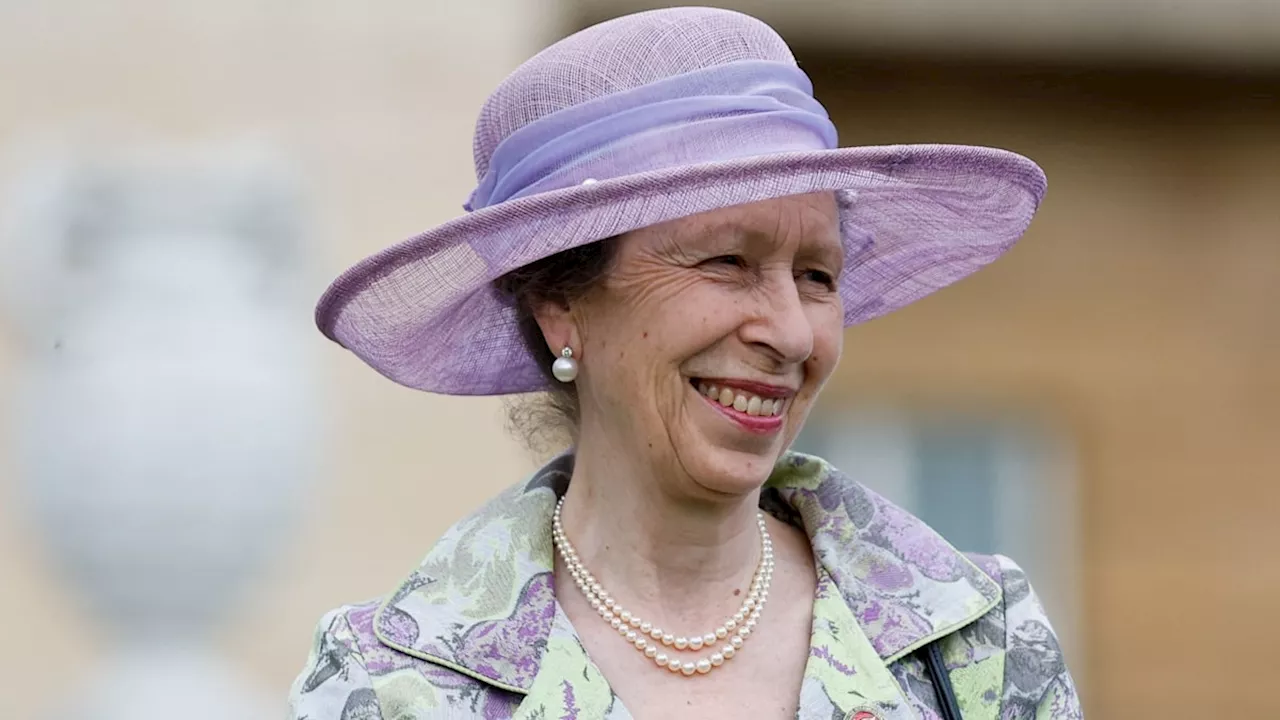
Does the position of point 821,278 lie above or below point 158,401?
above

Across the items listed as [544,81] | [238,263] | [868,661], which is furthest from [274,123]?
[868,661]

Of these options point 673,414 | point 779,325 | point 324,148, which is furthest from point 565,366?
point 324,148

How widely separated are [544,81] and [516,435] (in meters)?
0.69

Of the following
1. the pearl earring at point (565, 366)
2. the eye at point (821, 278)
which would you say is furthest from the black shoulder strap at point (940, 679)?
the pearl earring at point (565, 366)

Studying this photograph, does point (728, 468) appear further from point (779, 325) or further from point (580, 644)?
point (580, 644)

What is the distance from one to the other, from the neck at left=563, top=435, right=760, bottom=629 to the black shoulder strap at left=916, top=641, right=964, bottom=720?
269 millimetres

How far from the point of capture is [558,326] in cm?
247

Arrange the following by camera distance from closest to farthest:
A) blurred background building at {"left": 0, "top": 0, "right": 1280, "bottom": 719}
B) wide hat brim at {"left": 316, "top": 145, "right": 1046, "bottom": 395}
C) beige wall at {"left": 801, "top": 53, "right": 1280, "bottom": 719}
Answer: wide hat brim at {"left": 316, "top": 145, "right": 1046, "bottom": 395} < blurred background building at {"left": 0, "top": 0, "right": 1280, "bottom": 719} < beige wall at {"left": 801, "top": 53, "right": 1280, "bottom": 719}

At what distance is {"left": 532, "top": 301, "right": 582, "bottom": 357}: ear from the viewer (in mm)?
2463

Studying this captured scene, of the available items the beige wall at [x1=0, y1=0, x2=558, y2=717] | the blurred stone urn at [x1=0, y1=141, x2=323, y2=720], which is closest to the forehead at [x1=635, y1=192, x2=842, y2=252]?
the blurred stone urn at [x1=0, y1=141, x2=323, y2=720]

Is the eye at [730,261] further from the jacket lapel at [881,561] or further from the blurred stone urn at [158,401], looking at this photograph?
the blurred stone urn at [158,401]

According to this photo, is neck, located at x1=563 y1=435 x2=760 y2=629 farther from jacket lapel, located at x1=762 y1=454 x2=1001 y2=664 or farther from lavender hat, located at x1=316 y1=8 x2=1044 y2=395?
lavender hat, located at x1=316 y1=8 x2=1044 y2=395

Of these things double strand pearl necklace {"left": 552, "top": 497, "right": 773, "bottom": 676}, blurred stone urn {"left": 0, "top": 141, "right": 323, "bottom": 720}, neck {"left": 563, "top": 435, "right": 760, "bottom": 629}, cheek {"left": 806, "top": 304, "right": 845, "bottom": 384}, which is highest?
cheek {"left": 806, "top": 304, "right": 845, "bottom": 384}

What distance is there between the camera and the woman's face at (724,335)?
2.29 m
